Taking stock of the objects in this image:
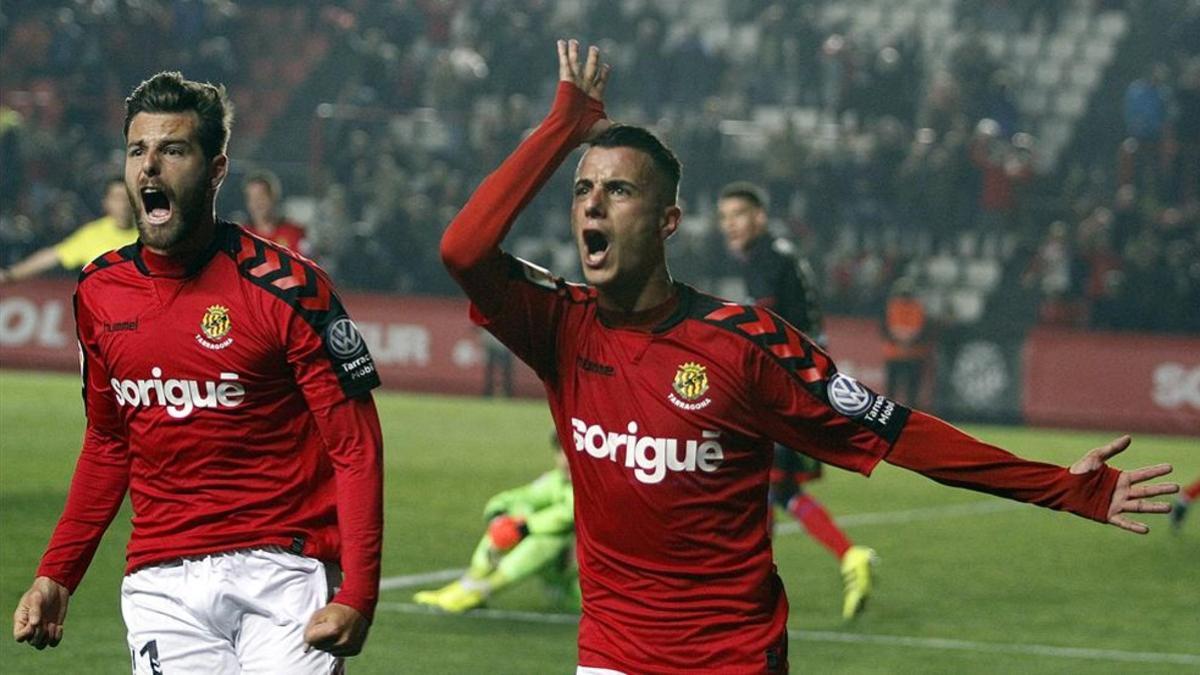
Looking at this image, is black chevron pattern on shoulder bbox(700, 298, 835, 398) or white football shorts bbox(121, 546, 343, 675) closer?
black chevron pattern on shoulder bbox(700, 298, 835, 398)

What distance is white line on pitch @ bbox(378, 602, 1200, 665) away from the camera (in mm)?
9750

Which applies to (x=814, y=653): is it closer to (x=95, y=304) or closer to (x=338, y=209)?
(x=95, y=304)

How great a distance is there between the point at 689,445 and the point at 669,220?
0.54 m

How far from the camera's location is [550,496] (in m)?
10.2

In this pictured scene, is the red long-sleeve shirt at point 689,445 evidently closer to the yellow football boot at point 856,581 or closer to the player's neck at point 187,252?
the player's neck at point 187,252

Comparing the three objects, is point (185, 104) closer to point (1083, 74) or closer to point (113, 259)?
point (113, 259)

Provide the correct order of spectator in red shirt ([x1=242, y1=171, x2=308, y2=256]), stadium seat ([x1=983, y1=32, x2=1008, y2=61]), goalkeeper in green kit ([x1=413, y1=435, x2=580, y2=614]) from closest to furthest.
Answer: goalkeeper in green kit ([x1=413, y1=435, x2=580, y2=614]), spectator in red shirt ([x1=242, y1=171, x2=308, y2=256]), stadium seat ([x1=983, y1=32, x2=1008, y2=61])

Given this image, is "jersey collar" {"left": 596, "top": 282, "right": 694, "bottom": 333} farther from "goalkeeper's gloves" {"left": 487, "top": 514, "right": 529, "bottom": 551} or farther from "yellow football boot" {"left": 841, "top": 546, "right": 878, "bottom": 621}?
"yellow football boot" {"left": 841, "top": 546, "right": 878, "bottom": 621}

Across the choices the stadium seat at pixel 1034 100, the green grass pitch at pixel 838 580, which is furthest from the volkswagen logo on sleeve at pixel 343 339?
the stadium seat at pixel 1034 100

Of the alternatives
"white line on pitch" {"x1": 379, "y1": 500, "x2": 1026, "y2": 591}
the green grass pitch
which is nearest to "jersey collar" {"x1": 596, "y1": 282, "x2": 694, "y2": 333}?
the green grass pitch

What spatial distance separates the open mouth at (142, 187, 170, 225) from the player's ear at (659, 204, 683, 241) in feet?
3.86

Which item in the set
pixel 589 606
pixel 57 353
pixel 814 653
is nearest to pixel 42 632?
pixel 589 606

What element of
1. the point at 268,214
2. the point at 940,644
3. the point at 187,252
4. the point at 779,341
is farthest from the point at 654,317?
the point at 268,214

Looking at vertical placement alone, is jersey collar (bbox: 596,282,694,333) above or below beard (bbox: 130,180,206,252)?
below
